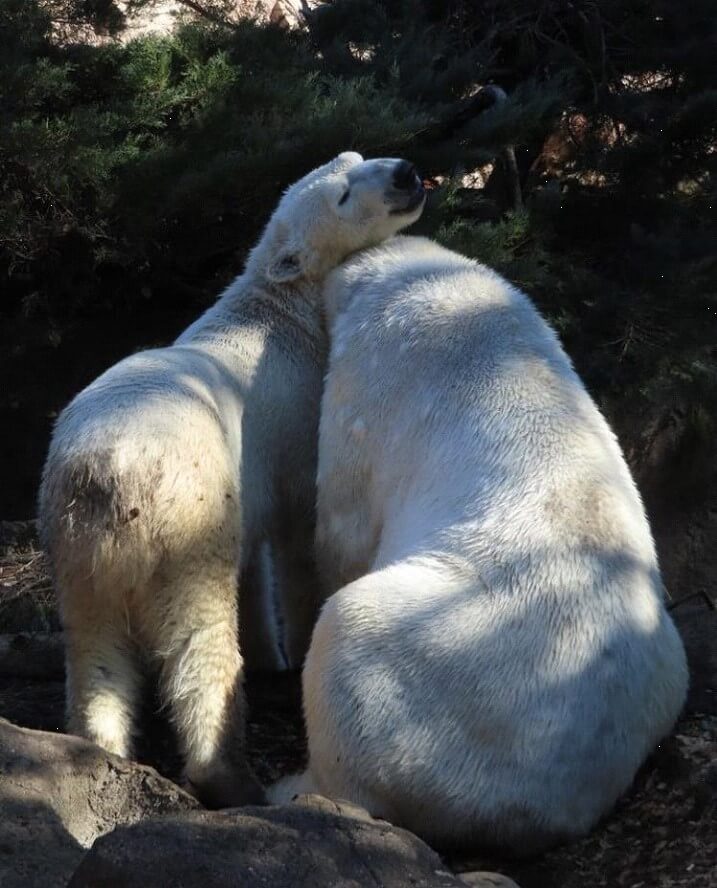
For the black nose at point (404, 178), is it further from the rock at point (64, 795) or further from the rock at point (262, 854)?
the rock at point (262, 854)

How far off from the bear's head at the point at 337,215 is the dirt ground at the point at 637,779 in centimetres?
166

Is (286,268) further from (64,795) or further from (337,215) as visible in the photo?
(64,795)

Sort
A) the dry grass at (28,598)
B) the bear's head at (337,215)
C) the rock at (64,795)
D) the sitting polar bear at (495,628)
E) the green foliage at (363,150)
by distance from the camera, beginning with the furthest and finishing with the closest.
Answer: the green foliage at (363,150) < the dry grass at (28,598) < the bear's head at (337,215) < the sitting polar bear at (495,628) < the rock at (64,795)

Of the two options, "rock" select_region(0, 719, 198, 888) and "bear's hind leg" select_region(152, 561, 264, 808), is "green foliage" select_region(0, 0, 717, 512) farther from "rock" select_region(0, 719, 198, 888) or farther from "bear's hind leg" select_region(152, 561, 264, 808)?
"rock" select_region(0, 719, 198, 888)

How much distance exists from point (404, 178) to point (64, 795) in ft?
8.91

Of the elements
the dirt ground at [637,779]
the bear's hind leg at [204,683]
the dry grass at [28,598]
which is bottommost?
the dry grass at [28,598]

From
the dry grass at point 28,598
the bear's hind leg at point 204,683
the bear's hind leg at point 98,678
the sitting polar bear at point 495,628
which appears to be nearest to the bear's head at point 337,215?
the sitting polar bear at point 495,628

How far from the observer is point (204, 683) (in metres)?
3.94

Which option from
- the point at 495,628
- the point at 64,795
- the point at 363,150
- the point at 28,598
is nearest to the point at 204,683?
the point at 64,795

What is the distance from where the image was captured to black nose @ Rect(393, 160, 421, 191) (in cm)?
502

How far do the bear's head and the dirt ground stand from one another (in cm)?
166

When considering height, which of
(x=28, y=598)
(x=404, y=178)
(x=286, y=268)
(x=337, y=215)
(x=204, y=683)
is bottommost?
(x=28, y=598)

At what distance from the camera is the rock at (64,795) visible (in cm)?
307

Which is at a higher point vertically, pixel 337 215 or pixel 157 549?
pixel 337 215
